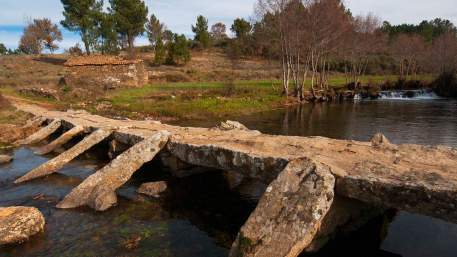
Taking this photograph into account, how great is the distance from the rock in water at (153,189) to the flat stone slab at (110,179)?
1.92ft

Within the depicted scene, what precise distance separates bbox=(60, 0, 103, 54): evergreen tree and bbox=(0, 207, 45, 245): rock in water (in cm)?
6983

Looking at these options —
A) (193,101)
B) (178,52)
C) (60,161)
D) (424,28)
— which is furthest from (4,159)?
(424,28)

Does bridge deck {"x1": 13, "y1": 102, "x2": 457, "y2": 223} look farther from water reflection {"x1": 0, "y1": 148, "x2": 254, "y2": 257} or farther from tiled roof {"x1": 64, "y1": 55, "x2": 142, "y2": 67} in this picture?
tiled roof {"x1": 64, "y1": 55, "x2": 142, "y2": 67}

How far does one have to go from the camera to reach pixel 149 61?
257ft

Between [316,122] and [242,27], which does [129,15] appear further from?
[316,122]

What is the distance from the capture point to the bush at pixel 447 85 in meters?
50.2

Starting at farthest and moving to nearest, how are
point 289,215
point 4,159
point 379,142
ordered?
Answer: point 4,159 < point 379,142 < point 289,215

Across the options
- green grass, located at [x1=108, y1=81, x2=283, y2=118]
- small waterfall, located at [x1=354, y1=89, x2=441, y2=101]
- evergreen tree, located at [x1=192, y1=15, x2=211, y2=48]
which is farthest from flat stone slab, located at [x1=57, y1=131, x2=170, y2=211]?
evergreen tree, located at [x1=192, y1=15, x2=211, y2=48]

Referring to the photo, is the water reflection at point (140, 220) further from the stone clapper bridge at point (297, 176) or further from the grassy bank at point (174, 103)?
the grassy bank at point (174, 103)

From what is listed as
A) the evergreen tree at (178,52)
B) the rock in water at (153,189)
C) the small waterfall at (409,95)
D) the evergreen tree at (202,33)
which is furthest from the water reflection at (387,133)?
the evergreen tree at (202,33)

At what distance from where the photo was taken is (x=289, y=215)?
7.36 meters

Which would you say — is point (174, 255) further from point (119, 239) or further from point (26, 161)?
point (26, 161)

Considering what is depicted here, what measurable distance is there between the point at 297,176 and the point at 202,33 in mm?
92871

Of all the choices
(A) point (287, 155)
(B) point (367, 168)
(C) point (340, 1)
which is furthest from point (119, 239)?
(C) point (340, 1)
